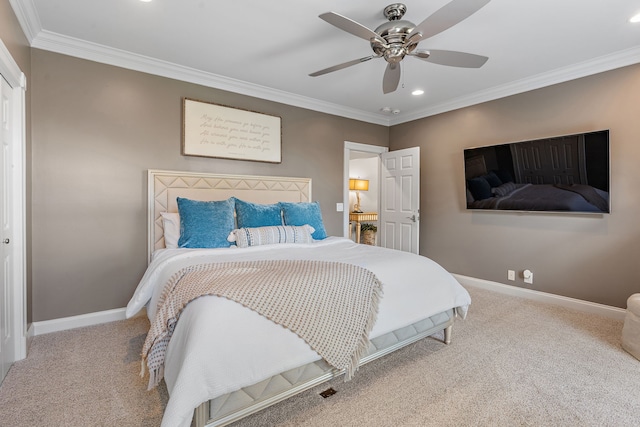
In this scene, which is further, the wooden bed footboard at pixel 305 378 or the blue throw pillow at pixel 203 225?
the blue throw pillow at pixel 203 225

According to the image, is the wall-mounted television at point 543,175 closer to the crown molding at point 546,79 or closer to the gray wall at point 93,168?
the crown molding at point 546,79

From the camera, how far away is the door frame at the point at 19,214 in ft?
7.34

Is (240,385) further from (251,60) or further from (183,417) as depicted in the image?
(251,60)

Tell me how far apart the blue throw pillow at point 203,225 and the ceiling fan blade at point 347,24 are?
1865mm

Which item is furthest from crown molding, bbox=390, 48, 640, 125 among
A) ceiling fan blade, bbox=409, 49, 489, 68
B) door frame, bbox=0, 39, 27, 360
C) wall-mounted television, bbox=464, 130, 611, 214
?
door frame, bbox=0, 39, 27, 360

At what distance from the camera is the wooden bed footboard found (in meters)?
1.40

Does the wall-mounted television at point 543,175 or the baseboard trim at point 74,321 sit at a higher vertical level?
the wall-mounted television at point 543,175

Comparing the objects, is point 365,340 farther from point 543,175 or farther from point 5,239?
point 543,175

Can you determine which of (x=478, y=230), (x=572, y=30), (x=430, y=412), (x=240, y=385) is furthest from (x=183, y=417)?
(x=478, y=230)

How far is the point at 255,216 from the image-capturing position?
3.10 m

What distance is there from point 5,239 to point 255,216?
180 centimetres

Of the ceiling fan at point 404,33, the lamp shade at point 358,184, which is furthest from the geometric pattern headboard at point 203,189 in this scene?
the lamp shade at point 358,184

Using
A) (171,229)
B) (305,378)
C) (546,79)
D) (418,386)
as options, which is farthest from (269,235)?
(546,79)

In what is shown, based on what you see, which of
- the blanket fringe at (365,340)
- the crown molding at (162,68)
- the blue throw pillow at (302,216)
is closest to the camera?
the blanket fringe at (365,340)
